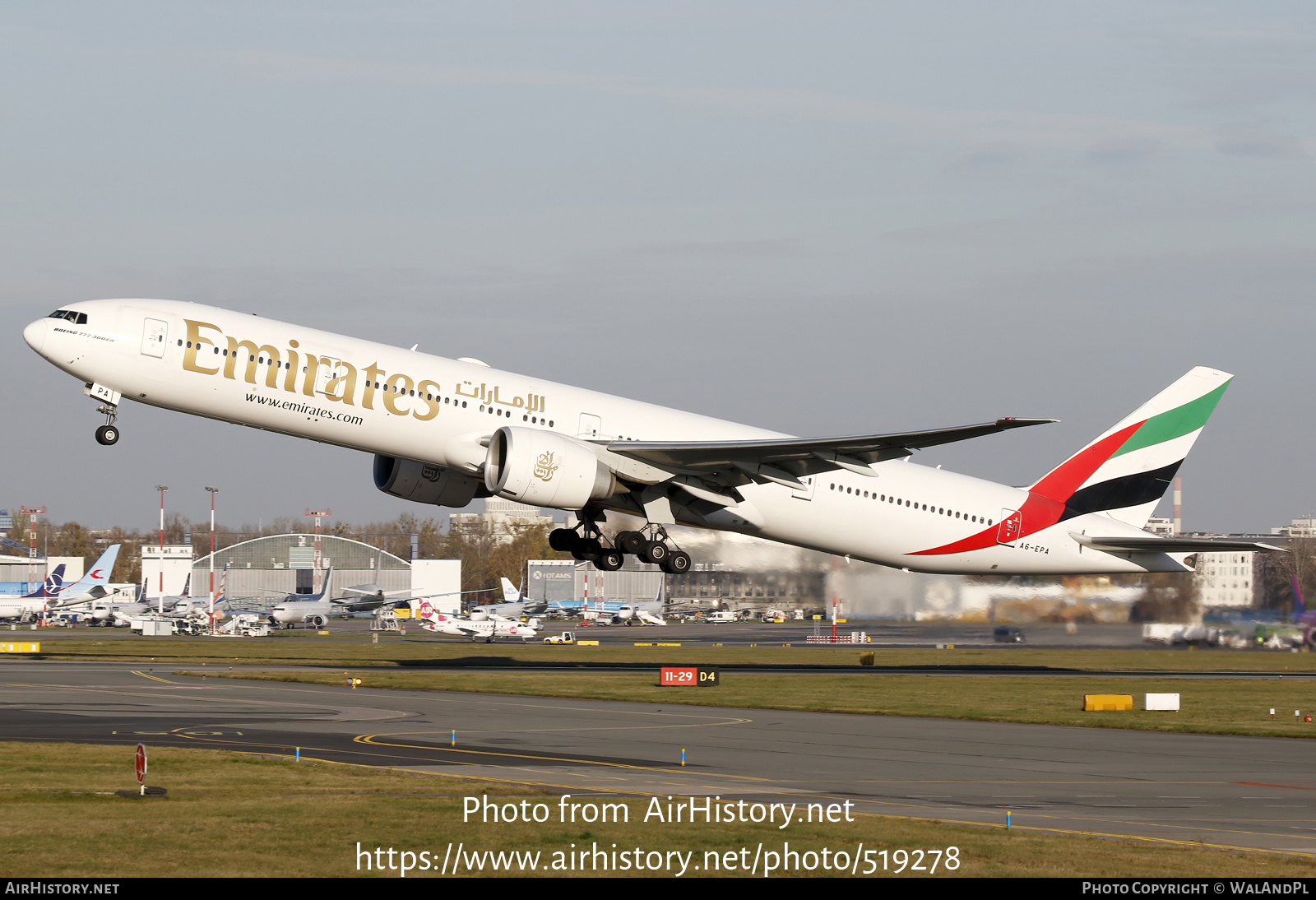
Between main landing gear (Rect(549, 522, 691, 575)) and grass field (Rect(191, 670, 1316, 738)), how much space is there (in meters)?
4.10

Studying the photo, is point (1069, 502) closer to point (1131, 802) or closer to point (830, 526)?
point (830, 526)

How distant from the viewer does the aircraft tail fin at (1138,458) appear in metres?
48.3

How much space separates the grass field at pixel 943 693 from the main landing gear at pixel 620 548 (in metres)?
4.10

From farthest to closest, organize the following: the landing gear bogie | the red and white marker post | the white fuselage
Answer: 1. the white fuselage
2. the landing gear bogie
3. the red and white marker post

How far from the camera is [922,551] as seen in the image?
151 ft

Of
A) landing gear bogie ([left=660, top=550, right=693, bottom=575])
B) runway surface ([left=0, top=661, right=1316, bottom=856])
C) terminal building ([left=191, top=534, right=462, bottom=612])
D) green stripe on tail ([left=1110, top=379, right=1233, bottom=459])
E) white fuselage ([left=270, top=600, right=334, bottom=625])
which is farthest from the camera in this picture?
terminal building ([left=191, top=534, right=462, bottom=612])

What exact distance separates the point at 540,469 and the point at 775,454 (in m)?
7.04

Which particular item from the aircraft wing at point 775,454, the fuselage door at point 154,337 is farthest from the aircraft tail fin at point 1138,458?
the fuselage door at point 154,337

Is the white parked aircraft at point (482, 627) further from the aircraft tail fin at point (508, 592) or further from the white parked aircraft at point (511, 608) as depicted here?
the aircraft tail fin at point (508, 592)

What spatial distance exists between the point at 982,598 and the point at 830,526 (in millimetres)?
11438

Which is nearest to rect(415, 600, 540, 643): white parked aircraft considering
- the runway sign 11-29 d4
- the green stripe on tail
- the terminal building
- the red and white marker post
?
the runway sign 11-29 d4

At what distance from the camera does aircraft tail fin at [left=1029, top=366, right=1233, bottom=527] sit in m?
48.3

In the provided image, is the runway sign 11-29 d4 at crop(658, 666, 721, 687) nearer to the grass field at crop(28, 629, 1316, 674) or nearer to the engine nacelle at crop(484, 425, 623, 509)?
the engine nacelle at crop(484, 425, 623, 509)

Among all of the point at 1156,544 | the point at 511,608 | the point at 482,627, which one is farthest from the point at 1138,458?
the point at 511,608
